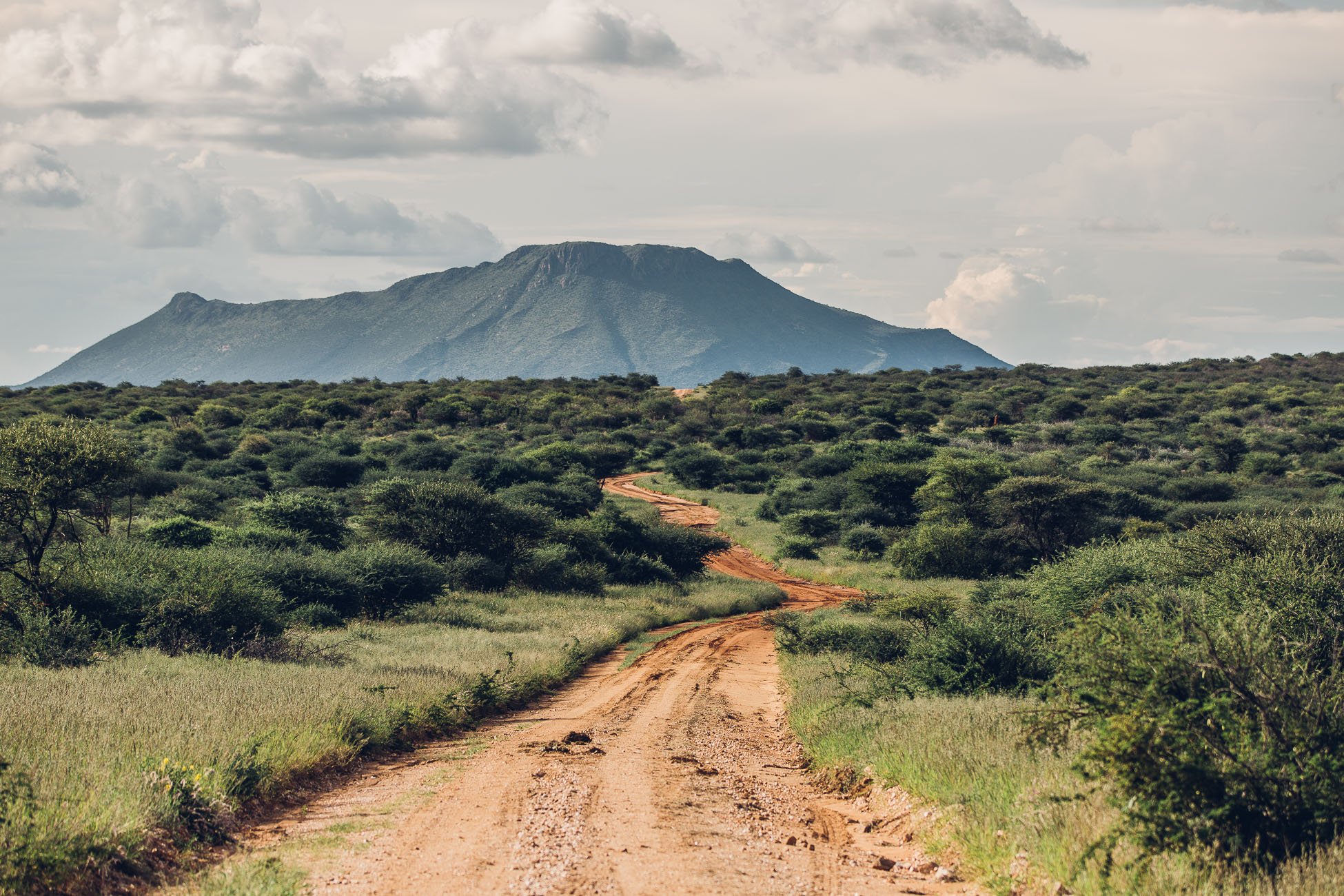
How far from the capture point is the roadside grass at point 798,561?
3309 centimetres

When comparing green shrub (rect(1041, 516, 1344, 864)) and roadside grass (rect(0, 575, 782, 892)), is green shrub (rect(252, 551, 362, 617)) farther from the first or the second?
green shrub (rect(1041, 516, 1344, 864))

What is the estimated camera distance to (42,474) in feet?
53.5

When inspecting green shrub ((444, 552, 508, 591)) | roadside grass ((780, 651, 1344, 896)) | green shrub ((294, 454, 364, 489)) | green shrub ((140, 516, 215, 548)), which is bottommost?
green shrub ((444, 552, 508, 591))

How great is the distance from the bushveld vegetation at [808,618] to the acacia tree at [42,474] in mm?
57

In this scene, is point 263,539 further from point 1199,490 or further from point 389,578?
point 1199,490

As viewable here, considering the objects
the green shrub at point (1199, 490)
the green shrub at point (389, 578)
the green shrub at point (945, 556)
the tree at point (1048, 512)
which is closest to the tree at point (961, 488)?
the tree at point (1048, 512)

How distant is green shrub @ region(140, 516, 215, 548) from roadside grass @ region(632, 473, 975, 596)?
18381 mm

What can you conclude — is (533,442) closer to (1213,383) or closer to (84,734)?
(84,734)

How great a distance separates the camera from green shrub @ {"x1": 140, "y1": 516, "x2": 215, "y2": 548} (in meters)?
25.2

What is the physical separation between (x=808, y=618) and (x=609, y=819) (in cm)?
1622

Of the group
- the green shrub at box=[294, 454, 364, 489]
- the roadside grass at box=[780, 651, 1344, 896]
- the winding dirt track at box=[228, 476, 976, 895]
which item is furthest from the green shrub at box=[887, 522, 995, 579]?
the green shrub at box=[294, 454, 364, 489]

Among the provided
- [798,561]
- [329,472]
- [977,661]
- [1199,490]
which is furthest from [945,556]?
[329,472]

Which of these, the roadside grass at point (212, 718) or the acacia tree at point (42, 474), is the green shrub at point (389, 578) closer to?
the roadside grass at point (212, 718)

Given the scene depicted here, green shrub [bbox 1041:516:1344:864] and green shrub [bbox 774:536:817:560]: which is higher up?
green shrub [bbox 1041:516:1344:864]
